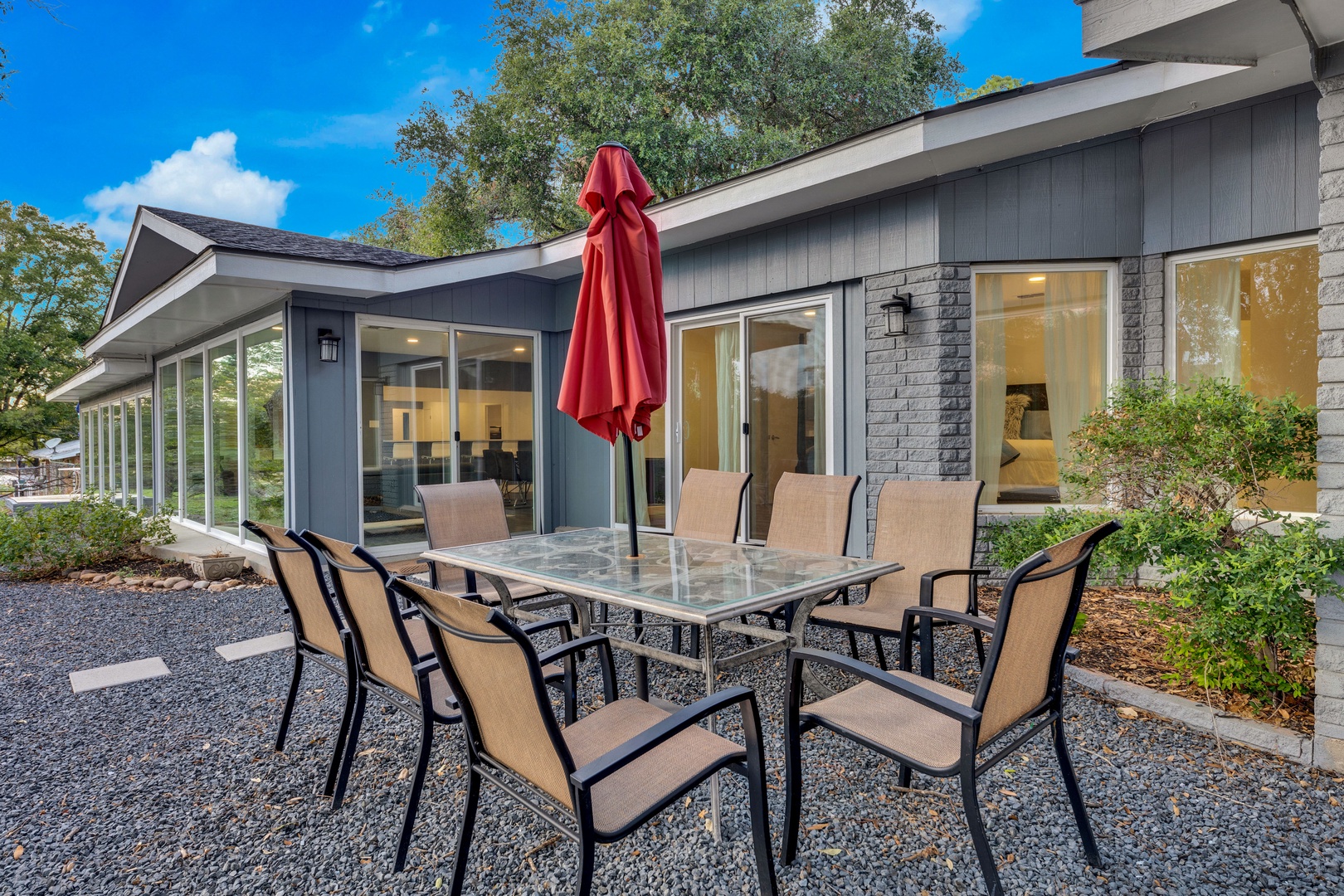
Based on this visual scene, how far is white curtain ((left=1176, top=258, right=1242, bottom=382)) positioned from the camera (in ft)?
14.5

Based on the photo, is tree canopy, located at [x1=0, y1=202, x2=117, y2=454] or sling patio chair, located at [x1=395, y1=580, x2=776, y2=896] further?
tree canopy, located at [x1=0, y1=202, x2=117, y2=454]

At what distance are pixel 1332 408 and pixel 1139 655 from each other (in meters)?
1.57

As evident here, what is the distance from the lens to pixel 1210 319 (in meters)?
4.50

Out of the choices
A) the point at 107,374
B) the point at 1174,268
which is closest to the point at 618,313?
the point at 1174,268

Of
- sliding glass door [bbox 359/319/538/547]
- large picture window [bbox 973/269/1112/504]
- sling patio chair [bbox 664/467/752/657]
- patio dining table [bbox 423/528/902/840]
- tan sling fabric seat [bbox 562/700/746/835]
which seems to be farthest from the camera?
sliding glass door [bbox 359/319/538/547]

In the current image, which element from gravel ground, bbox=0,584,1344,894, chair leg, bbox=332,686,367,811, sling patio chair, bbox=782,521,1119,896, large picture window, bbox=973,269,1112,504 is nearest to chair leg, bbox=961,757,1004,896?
sling patio chair, bbox=782,521,1119,896

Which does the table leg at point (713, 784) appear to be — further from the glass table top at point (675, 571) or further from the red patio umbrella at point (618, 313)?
the red patio umbrella at point (618, 313)

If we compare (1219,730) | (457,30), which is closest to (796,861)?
(1219,730)

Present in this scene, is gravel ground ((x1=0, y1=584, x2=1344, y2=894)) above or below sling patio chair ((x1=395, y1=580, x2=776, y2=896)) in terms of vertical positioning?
below

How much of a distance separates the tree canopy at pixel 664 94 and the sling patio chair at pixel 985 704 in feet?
39.8

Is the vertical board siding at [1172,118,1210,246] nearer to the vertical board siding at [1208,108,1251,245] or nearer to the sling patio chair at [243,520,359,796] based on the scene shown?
the vertical board siding at [1208,108,1251,245]

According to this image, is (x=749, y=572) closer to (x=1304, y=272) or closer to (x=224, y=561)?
(x=1304, y=272)

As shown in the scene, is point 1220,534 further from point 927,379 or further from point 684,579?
point 684,579

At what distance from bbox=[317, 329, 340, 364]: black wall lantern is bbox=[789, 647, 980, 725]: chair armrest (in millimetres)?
5322
